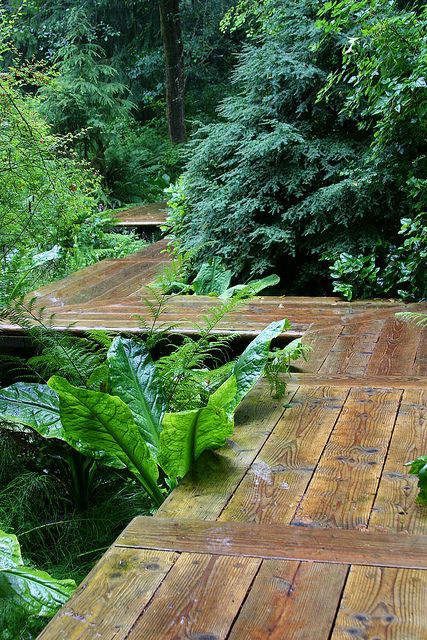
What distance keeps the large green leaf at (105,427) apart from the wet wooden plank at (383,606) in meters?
1.08

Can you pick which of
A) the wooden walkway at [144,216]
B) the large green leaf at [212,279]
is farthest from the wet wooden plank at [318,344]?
the wooden walkway at [144,216]

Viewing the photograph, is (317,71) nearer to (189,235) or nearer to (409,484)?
(189,235)

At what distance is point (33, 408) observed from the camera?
3.16 metres

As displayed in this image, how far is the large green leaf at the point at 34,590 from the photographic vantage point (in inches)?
85.4

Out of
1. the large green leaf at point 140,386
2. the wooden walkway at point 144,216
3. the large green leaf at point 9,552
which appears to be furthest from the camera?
the wooden walkway at point 144,216

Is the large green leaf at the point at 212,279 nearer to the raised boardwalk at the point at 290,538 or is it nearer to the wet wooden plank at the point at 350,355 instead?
the wet wooden plank at the point at 350,355

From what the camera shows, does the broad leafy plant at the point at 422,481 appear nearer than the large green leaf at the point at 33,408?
Yes

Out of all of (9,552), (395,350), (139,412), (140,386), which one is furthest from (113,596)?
(395,350)

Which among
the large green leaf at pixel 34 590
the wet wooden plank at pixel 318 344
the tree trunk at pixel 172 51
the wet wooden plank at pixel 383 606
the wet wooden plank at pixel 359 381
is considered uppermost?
the tree trunk at pixel 172 51

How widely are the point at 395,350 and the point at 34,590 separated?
2.26 m

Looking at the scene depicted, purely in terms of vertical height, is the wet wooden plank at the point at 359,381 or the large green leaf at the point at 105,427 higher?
the large green leaf at the point at 105,427

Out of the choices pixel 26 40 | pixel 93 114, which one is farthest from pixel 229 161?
pixel 26 40

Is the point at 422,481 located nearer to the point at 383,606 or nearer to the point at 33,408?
the point at 383,606

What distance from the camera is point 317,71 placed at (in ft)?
19.1
